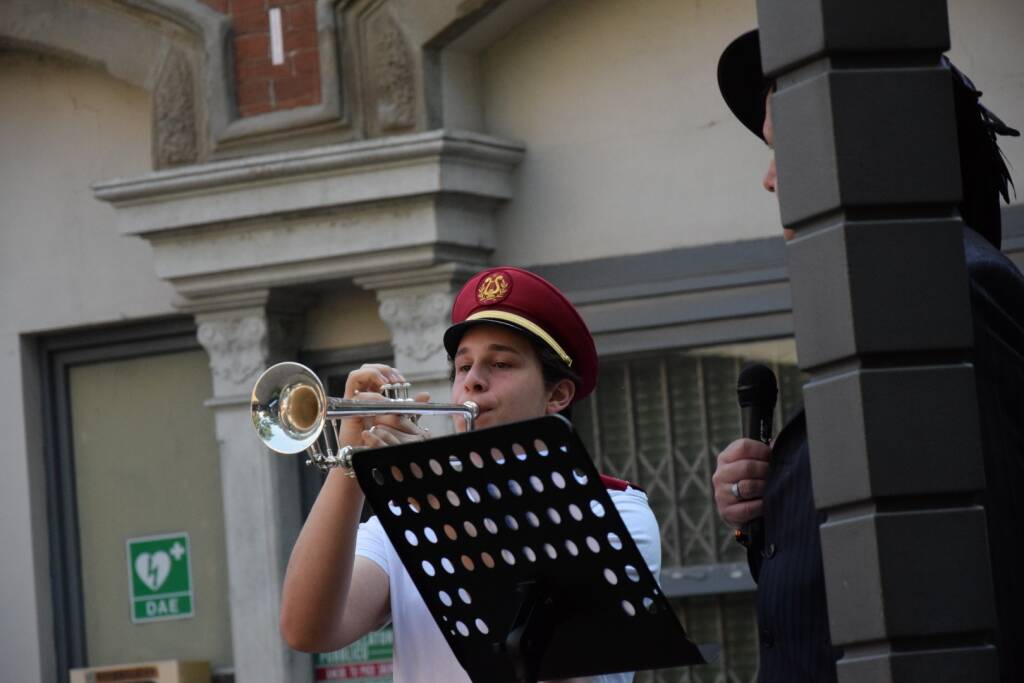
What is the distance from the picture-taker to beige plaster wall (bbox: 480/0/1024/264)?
7074 millimetres

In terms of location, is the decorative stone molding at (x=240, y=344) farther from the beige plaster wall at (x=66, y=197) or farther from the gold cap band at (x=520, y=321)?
the gold cap band at (x=520, y=321)

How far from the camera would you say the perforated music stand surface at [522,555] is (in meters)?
3.03

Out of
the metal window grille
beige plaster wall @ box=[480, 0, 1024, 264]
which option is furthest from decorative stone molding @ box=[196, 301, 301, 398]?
the metal window grille

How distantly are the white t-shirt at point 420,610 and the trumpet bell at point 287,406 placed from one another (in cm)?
23

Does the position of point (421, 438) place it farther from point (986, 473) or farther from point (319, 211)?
point (319, 211)

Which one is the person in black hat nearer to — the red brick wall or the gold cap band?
the gold cap band

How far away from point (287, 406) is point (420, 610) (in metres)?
0.47

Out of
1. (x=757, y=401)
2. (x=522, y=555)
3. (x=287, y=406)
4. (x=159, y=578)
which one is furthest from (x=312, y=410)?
(x=159, y=578)

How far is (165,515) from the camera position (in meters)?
7.97

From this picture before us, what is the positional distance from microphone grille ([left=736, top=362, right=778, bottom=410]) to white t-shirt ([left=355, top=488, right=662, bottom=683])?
1.01ft

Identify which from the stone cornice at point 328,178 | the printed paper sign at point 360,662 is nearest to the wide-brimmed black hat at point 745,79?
the stone cornice at point 328,178

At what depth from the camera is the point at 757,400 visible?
342 cm

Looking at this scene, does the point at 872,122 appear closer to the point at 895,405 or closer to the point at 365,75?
the point at 895,405

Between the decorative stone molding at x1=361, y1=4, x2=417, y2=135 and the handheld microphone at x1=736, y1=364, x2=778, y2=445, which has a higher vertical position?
the decorative stone molding at x1=361, y1=4, x2=417, y2=135
